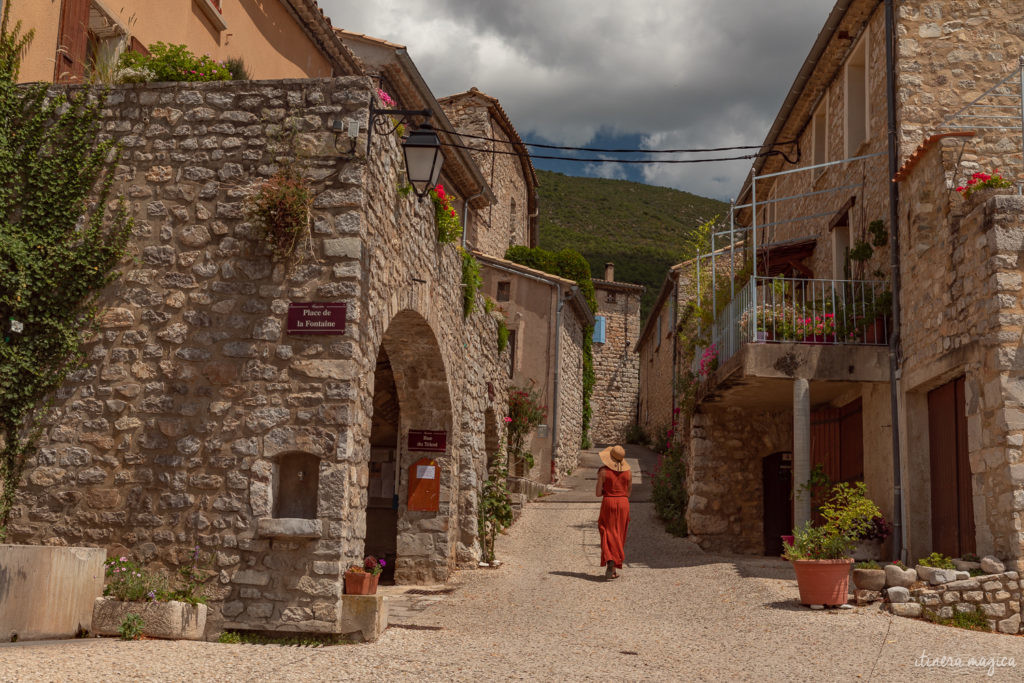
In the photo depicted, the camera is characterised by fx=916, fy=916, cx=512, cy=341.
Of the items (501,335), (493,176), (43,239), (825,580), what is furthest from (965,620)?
(493,176)

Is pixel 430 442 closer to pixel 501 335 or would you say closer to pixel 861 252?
pixel 501 335

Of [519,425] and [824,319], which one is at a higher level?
[824,319]

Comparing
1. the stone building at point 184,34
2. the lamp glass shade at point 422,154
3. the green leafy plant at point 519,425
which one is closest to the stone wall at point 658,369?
the green leafy plant at point 519,425

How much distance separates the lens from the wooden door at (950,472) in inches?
329

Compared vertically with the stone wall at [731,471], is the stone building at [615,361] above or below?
above

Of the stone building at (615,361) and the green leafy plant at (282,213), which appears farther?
the stone building at (615,361)

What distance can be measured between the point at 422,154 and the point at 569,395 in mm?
16095

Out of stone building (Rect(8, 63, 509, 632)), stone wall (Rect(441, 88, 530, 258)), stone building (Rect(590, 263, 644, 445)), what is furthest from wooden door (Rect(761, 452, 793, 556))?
stone building (Rect(590, 263, 644, 445))

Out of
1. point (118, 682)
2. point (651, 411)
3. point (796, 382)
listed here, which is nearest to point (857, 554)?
point (796, 382)

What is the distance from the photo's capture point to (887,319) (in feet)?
33.2

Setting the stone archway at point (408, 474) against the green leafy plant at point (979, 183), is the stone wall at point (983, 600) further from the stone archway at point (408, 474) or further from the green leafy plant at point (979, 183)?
the stone archway at point (408, 474)

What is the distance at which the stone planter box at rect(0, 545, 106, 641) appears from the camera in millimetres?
5395

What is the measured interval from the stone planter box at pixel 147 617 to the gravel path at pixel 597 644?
0.16 m

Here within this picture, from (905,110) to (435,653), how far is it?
7.88m
